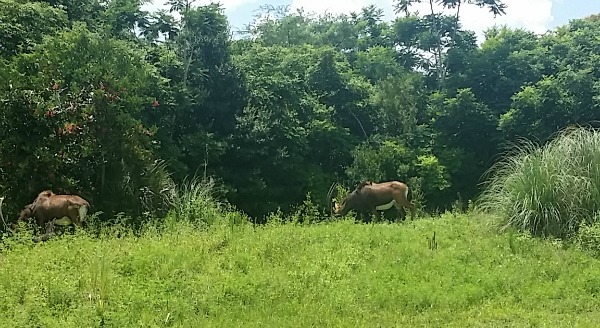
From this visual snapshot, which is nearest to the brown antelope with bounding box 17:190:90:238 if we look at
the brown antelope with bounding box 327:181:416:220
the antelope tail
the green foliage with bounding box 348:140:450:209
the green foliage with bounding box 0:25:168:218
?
the antelope tail

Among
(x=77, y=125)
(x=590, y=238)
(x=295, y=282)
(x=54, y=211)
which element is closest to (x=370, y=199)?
(x=590, y=238)

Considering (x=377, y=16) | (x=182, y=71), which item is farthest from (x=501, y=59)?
(x=182, y=71)

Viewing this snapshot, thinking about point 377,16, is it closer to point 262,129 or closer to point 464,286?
point 262,129

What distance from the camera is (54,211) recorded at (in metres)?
10.2

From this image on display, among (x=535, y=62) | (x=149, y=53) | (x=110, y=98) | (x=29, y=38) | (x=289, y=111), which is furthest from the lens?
(x=535, y=62)

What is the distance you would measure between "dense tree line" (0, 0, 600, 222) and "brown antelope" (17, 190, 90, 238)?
1493 mm

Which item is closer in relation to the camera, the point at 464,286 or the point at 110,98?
the point at 464,286

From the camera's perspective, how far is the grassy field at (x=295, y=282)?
18.1ft

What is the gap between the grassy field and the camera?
18.1ft

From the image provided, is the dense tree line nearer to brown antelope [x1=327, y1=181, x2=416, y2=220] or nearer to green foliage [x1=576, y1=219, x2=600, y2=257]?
brown antelope [x1=327, y1=181, x2=416, y2=220]

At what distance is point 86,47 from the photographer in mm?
13359

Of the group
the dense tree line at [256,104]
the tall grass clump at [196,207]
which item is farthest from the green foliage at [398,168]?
the tall grass clump at [196,207]

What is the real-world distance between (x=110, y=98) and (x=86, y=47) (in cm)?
159

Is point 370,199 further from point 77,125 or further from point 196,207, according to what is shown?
point 77,125
